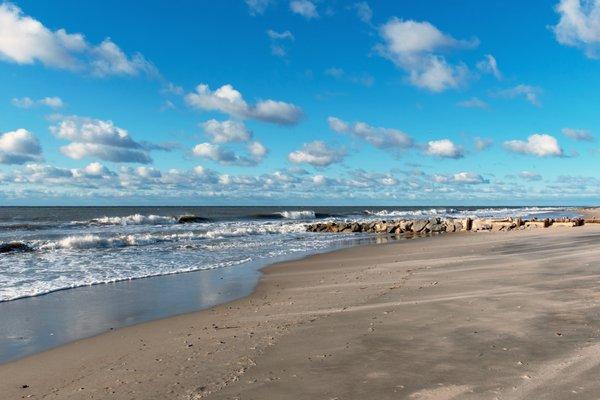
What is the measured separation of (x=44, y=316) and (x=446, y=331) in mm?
7408

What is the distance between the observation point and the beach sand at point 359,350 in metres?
4.75

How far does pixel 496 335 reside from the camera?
6.25 metres

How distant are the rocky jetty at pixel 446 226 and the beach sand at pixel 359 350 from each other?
79.7 feet

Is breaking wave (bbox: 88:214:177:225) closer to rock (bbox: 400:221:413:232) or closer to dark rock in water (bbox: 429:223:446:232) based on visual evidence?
rock (bbox: 400:221:413:232)

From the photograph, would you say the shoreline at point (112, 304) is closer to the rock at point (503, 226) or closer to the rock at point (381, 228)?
the rock at point (503, 226)

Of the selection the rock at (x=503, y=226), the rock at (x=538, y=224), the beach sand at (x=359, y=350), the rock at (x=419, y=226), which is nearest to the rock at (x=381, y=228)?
the rock at (x=419, y=226)

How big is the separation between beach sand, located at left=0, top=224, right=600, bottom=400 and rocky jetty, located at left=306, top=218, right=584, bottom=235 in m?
24.3

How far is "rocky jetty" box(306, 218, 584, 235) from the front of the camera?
33062 mm

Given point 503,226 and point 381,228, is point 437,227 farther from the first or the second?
point 503,226

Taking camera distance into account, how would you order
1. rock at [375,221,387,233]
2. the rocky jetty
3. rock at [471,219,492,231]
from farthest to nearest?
rock at [375,221,387,233] < rock at [471,219,492,231] < the rocky jetty

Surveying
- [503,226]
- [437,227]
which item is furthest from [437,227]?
[503,226]

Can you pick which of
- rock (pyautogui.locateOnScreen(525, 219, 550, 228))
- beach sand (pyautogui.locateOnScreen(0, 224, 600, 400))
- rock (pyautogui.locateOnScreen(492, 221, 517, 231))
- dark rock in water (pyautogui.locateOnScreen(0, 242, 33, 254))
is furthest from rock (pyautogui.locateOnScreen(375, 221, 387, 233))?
beach sand (pyautogui.locateOnScreen(0, 224, 600, 400))

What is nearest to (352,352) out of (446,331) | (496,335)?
(446,331)

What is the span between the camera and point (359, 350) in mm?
5898
